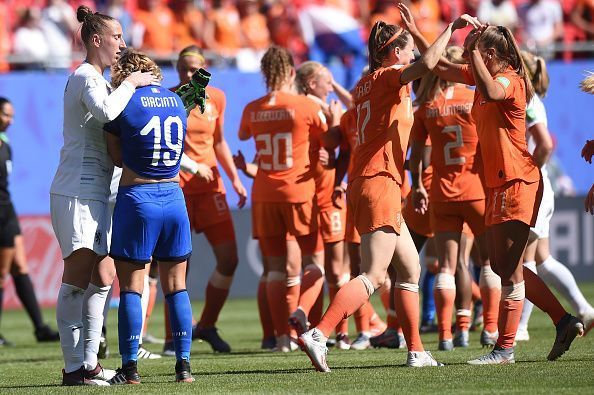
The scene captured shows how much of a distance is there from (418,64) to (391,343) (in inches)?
144

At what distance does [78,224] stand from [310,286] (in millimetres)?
3545

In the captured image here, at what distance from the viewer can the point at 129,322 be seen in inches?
304

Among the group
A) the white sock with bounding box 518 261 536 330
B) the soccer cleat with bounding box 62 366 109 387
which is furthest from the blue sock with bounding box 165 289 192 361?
the white sock with bounding box 518 261 536 330

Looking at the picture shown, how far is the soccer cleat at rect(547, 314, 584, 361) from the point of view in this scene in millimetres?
8641

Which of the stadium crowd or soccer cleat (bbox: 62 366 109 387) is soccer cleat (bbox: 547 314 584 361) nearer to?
soccer cleat (bbox: 62 366 109 387)

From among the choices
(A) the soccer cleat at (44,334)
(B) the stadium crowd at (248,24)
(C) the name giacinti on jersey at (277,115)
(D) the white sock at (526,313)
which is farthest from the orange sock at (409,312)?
(B) the stadium crowd at (248,24)

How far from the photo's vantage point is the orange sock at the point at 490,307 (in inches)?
399

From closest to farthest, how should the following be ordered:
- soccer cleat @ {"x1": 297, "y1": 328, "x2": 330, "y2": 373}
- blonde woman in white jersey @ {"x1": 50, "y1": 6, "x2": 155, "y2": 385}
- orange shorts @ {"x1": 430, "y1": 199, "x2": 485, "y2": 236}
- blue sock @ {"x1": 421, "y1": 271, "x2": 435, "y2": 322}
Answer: blonde woman in white jersey @ {"x1": 50, "y1": 6, "x2": 155, "y2": 385} < soccer cleat @ {"x1": 297, "y1": 328, "x2": 330, "y2": 373} < orange shorts @ {"x1": 430, "y1": 199, "x2": 485, "y2": 236} < blue sock @ {"x1": 421, "y1": 271, "x2": 435, "y2": 322}

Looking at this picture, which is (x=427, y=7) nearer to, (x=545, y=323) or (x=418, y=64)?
(x=545, y=323)

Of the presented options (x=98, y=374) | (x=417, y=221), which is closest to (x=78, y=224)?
(x=98, y=374)

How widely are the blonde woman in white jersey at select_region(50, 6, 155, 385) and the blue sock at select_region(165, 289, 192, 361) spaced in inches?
21.7

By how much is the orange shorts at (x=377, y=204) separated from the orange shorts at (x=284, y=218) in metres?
2.43

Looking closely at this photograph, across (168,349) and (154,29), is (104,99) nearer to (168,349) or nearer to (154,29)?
(168,349)

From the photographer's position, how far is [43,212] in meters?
17.9
